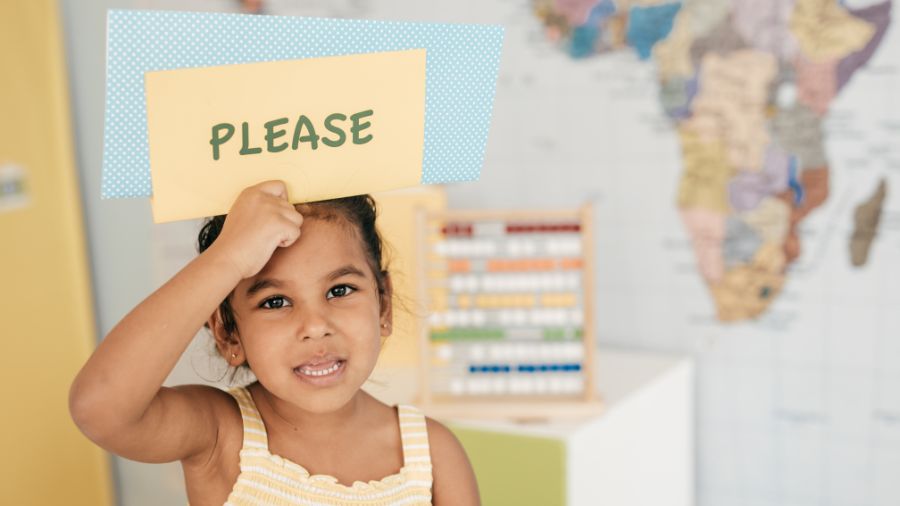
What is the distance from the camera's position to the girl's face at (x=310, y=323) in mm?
818

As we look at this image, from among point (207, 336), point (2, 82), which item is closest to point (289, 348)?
point (207, 336)

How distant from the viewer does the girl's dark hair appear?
2.91ft

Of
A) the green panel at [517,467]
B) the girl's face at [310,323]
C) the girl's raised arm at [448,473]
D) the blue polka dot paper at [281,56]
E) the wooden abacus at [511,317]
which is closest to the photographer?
the blue polka dot paper at [281,56]

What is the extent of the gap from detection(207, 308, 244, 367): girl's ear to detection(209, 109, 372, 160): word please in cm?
21

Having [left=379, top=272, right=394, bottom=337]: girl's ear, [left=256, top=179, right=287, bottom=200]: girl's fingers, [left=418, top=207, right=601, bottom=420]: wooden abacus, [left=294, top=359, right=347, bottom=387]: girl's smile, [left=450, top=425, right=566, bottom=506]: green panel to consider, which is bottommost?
[left=450, top=425, right=566, bottom=506]: green panel

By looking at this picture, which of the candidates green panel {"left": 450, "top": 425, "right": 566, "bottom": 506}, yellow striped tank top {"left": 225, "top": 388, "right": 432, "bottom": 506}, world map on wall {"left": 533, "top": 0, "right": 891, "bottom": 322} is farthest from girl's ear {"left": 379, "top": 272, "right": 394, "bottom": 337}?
world map on wall {"left": 533, "top": 0, "right": 891, "bottom": 322}

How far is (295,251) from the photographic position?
2.77 feet

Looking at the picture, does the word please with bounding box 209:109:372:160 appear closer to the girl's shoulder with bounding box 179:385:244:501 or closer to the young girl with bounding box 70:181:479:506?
the young girl with bounding box 70:181:479:506

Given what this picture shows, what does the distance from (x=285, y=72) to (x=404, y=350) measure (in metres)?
1.16

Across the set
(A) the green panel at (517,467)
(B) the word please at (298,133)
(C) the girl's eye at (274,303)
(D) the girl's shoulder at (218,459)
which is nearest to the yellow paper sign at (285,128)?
(B) the word please at (298,133)

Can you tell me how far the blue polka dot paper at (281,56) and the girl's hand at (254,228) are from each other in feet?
0.23

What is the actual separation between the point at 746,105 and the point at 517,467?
2.59ft

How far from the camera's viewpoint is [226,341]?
92 centimetres

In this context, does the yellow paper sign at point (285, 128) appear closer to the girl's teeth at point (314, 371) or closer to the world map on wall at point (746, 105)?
the girl's teeth at point (314, 371)
